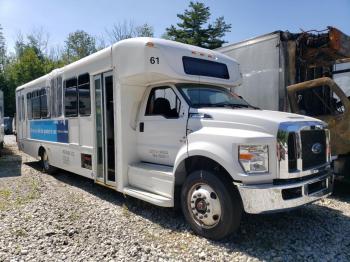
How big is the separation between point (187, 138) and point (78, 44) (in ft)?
170

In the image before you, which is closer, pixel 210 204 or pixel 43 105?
pixel 210 204

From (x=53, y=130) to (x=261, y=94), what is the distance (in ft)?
17.8

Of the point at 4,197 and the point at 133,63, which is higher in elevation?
the point at 133,63

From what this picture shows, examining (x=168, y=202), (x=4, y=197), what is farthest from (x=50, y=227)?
(x=4, y=197)

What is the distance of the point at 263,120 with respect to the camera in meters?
4.45

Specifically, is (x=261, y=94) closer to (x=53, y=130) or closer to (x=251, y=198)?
(x=251, y=198)

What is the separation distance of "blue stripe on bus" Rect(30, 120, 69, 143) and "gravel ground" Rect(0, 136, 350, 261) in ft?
6.42

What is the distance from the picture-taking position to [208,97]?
570cm

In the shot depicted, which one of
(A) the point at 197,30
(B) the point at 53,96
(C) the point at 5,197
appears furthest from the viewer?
(A) the point at 197,30

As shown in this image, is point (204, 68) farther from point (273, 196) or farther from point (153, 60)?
point (273, 196)

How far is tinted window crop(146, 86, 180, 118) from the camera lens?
5.55 metres

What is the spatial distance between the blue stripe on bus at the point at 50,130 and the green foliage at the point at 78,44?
43.4 metres

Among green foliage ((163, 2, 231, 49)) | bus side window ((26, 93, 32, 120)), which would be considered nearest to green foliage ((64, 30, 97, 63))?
green foliage ((163, 2, 231, 49))

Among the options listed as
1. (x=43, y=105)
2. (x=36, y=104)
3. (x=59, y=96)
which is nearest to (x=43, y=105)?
(x=43, y=105)
